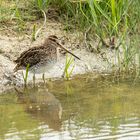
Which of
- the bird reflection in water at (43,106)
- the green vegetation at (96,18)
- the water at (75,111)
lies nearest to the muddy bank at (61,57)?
the green vegetation at (96,18)

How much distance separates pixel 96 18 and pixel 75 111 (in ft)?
6.21

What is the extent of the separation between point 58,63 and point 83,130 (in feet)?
8.32

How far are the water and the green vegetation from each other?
56cm

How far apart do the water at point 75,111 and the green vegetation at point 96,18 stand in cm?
56

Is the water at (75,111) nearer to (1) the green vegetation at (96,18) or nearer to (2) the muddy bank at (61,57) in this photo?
(2) the muddy bank at (61,57)

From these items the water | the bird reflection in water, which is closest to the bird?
the water

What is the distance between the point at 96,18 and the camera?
862 centimetres

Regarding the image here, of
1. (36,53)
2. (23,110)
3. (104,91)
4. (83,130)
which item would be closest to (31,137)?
(83,130)

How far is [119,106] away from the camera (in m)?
7.23

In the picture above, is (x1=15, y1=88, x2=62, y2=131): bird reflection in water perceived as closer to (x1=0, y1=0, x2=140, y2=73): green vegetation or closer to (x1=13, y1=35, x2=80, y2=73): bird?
(x1=13, y1=35, x2=80, y2=73): bird

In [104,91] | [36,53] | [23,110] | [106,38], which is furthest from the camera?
[106,38]

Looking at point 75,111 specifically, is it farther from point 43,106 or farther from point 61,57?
point 61,57

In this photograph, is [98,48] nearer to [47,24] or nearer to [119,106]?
[47,24]

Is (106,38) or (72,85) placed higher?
(106,38)
